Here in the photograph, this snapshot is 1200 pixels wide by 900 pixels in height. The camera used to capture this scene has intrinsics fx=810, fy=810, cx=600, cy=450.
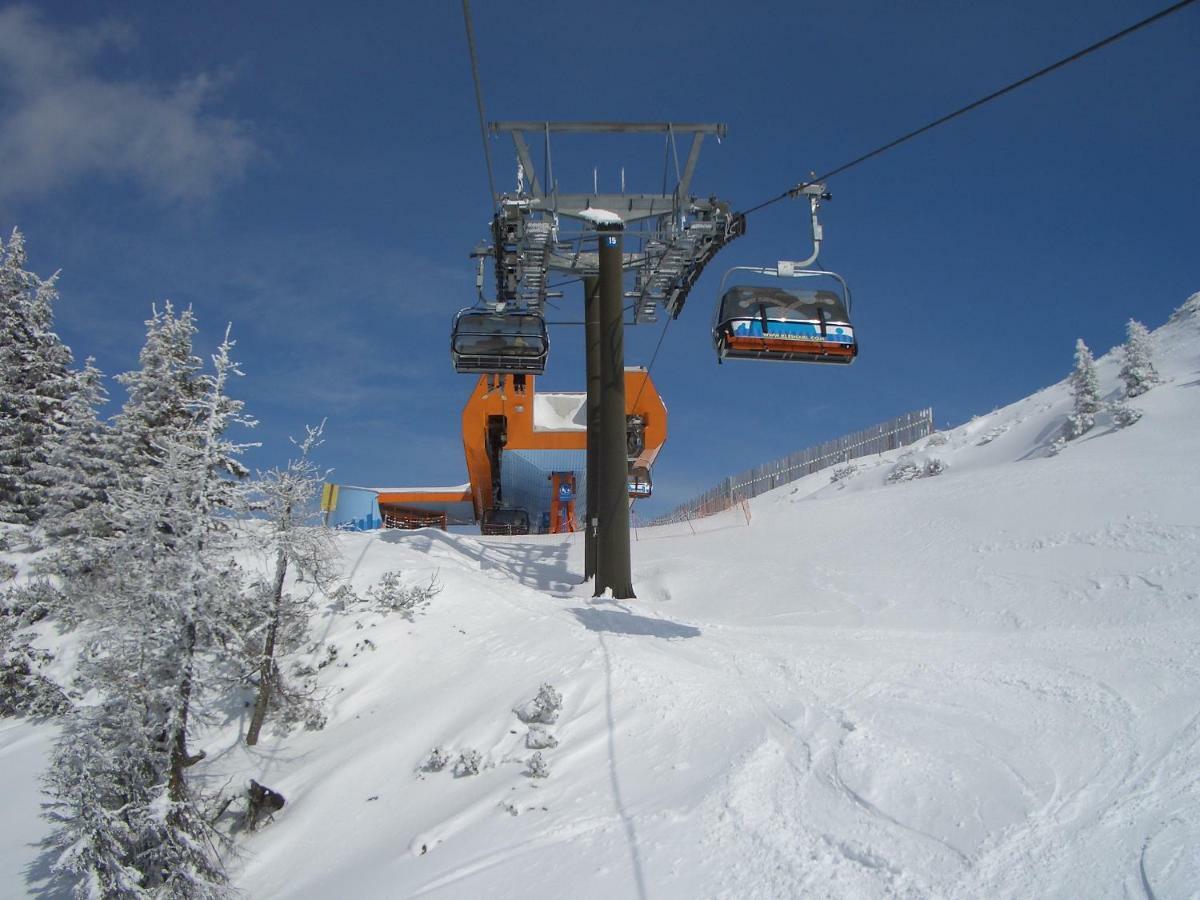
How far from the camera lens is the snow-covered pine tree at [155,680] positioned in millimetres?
7254

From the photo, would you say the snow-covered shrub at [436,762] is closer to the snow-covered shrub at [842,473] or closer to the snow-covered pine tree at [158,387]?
the snow-covered pine tree at [158,387]

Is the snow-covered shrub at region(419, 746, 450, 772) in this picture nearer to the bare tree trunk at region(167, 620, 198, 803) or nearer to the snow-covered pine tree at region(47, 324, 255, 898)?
the snow-covered pine tree at region(47, 324, 255, 898)

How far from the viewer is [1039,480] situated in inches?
654

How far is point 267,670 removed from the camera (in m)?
9.82

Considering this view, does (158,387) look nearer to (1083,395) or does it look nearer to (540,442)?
(540,442)

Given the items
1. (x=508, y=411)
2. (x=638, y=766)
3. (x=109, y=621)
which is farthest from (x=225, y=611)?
(x=508, y=411)

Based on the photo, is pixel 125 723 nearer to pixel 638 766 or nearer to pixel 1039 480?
pixel 638 766

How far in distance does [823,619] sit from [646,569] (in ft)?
19.4

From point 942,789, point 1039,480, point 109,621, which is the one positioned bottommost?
point 942,789

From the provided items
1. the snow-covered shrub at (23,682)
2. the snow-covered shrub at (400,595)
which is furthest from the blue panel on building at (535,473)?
the snow-covered shrub at (23,682)

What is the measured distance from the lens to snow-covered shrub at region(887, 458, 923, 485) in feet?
113

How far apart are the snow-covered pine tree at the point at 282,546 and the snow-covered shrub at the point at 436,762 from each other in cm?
292

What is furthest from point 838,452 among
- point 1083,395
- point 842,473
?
point 1083,395

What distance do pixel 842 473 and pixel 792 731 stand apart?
126 feet
